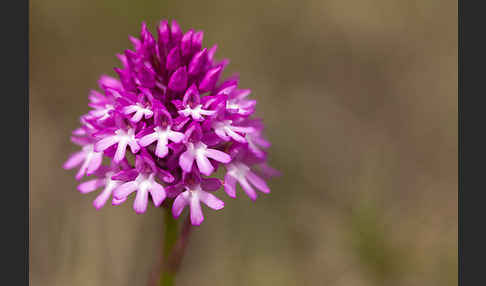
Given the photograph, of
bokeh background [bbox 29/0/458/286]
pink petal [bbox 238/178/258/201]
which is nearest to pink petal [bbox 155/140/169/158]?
pink petal [bbox 238/178/258/201]

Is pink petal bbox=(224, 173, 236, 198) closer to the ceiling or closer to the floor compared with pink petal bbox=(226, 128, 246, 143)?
Result: closer to the floor

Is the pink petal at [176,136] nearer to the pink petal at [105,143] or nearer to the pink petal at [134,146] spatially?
the pink petal at [134,146]

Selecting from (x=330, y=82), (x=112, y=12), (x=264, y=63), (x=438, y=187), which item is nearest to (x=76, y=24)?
(x=112, y=12)

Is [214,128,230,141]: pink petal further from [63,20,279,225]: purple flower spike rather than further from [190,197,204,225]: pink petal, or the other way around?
[190,197,204,225]: pink petal

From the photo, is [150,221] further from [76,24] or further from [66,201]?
[76,24]

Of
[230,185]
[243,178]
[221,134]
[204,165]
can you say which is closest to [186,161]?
[204,165]

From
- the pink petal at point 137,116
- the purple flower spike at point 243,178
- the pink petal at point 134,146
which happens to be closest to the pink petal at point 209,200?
the purple flower spike at point 243,178

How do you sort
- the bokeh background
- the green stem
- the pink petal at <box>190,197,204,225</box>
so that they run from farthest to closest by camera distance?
1. the bokeh background
2. the green stem
3. the pink petal at <box>190,197,204,225</box>
